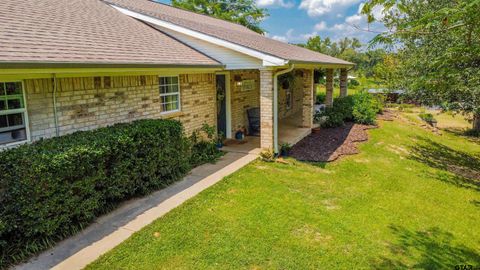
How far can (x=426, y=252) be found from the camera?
5254 millimetres

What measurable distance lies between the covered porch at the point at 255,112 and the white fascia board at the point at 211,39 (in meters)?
0.50

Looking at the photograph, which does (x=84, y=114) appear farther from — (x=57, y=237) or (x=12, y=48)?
(x=57, y=237)

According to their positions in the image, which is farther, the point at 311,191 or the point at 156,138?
the point at 311,191

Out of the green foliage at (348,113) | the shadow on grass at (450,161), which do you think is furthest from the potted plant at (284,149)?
the green foliage at (348,113)

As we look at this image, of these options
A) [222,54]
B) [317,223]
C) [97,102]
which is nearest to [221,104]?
[222,54]

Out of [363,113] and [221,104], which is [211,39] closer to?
[221,104]

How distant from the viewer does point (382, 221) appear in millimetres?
6195

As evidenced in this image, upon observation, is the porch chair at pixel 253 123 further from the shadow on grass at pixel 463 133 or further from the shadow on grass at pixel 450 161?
the shadow on grass at pixel 463 133

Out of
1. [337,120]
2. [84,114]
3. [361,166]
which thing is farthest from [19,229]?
[337,120]

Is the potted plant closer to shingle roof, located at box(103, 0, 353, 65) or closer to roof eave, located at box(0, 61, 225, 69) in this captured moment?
shingle roof, located at box(103, 0, 353, 65)

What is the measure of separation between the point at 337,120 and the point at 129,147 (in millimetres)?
10989

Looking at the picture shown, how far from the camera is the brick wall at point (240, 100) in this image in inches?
477

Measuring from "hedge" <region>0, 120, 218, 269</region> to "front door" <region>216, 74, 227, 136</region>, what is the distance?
4.84 metres

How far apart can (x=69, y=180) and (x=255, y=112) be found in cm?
893
